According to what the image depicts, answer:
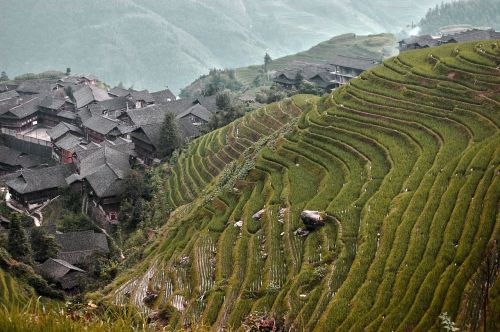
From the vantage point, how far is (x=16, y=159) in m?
34.5

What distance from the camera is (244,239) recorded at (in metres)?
16.9

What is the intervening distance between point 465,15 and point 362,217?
290 feet

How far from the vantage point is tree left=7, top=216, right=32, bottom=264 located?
2103cm

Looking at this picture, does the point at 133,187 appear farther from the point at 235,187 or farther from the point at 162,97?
the point at 162,97

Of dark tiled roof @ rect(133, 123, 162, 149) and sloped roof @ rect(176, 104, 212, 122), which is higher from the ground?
sloped roof @ rect(176, 104, 212, 122)

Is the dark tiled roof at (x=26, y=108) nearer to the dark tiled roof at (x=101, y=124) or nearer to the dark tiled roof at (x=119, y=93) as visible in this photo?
the dark tiled roof at (x=101, y=124)

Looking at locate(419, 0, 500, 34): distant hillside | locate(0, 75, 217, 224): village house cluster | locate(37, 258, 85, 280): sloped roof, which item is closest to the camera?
locate(37, 258, 85, 280): sloped roof

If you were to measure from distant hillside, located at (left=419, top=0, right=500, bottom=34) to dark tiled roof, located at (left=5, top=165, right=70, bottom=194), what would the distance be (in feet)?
242

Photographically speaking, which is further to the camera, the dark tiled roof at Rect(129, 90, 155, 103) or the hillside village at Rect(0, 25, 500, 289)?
the dark tiled roof at Rect(129, 90, 155, 103)

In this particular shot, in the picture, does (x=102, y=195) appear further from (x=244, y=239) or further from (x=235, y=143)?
(x=244, y=239)

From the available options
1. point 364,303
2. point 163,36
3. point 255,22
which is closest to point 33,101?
point 364,303

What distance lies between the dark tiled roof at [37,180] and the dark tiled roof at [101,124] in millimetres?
6235

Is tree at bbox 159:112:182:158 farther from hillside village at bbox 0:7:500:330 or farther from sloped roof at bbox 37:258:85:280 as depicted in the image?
sloped roof at bbox 37:258:85:280

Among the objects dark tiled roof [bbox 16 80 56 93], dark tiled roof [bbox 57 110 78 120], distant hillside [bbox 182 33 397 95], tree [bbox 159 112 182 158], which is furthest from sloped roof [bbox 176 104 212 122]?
distant hillside [bbox 182 33 397 95]
